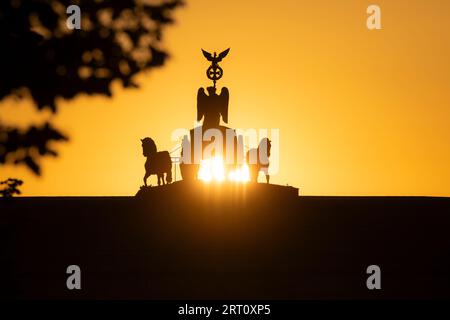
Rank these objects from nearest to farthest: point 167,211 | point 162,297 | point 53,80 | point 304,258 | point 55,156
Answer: point 55,156
point 53,80
point 162,297
point 304,258
point 167,211

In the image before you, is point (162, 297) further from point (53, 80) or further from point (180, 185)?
point (53, 80)

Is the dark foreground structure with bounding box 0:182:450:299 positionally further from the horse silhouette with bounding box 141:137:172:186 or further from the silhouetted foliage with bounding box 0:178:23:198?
the silhouetted foliage with bounding box 0:178:23:198

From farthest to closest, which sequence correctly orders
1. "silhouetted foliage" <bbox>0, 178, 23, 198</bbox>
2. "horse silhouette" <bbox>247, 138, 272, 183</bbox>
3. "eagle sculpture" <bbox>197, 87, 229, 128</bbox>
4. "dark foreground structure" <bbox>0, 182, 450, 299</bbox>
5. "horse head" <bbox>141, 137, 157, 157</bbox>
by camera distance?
1. "eagle sculpture" <bbox>197, 87, 229, 128</bbox>
2. "horse head" <bbox>141, 137, 157, 157</bbox>
3. "horse silhouette" <bbox>247, 138, 272, 183</bbox>
4. "dark foreground structure" <bbox>0, 182, 450, 299</bbox>
5. "silhouetted foliage" <bbox>0, 178, 23, 198</bbox>

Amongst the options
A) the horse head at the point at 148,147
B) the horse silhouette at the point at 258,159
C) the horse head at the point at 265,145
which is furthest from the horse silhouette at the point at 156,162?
the horse head at the point at 265,145

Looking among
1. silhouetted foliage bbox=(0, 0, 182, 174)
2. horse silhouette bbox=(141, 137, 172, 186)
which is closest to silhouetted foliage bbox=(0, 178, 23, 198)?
silhouetted foliage bbox=(0, 0, 182, 174)

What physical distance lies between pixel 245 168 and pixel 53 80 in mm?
8001

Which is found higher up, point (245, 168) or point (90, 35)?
point (90, 35)

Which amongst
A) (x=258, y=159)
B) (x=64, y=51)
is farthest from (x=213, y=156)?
(x=64, y=51)

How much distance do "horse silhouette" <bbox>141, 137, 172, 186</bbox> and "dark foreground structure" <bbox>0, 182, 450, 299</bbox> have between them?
0.36 meters

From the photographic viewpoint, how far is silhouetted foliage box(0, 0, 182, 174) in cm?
1473

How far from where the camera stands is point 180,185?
22.1 m

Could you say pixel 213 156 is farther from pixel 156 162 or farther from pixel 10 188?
pixel 10 188
